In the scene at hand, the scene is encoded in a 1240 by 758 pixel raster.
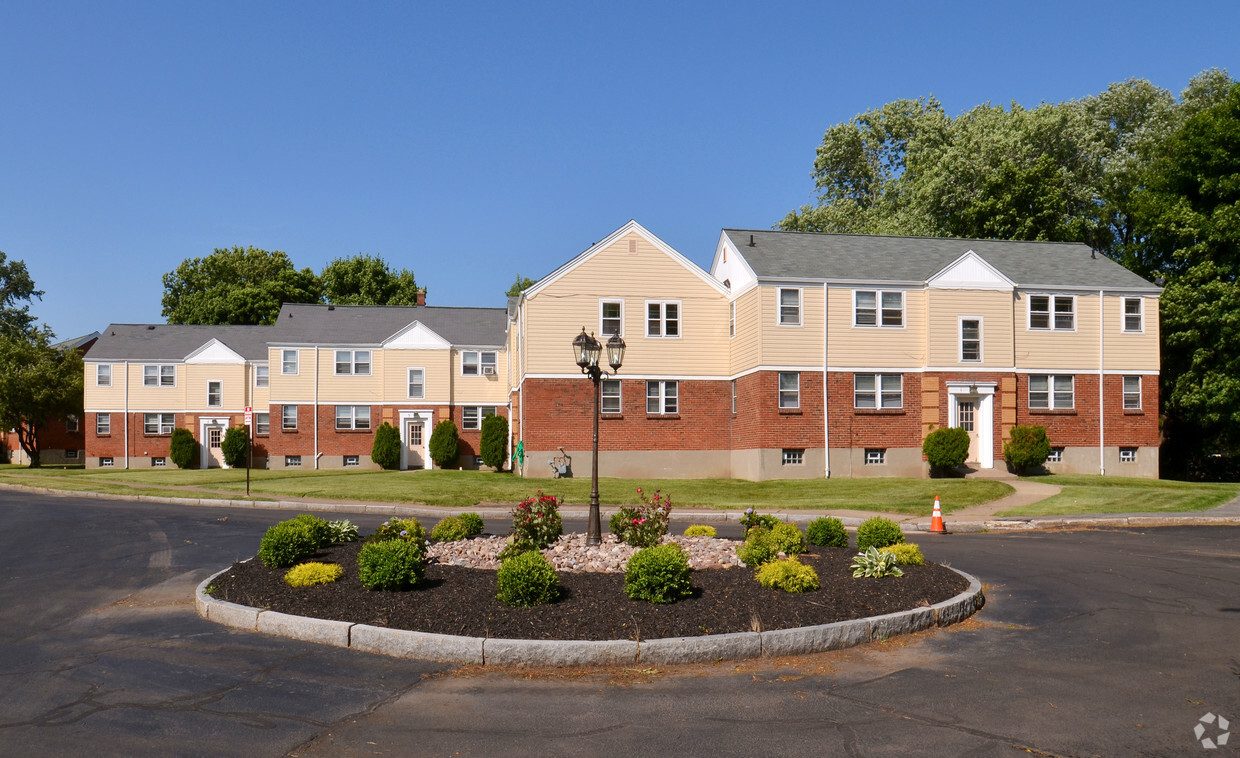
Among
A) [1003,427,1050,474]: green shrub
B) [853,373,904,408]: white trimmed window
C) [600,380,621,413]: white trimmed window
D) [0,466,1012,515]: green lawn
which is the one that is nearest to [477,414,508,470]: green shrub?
[0,466,1012,515]: green lawn

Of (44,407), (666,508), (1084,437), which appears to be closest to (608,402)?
(1084,437)

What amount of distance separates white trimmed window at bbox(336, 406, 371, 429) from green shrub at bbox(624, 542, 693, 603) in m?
38.2

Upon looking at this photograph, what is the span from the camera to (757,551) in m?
11.5

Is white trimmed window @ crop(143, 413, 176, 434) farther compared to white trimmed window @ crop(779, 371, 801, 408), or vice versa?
white trimmed window @ crop(143, 413, 176, 434)

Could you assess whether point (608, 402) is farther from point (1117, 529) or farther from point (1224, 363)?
point (1224, 363)

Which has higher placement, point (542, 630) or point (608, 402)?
point (608, 402)

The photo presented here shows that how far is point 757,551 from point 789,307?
2137 cm

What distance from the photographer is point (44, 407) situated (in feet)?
174

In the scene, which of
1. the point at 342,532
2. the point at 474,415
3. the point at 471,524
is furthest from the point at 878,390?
the point at 342,532

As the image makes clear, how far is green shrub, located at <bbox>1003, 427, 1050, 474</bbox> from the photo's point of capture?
30609 mm

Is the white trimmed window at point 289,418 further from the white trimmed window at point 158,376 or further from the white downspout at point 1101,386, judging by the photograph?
the white downspout at point 1101,386

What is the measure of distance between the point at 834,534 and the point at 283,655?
8565 millimetres

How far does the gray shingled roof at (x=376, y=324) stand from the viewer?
45.9 metres

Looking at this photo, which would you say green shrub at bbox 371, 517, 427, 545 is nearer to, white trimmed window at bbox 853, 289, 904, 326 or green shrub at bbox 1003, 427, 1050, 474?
white trimmed window at bbox 853, 289, 904, 326
